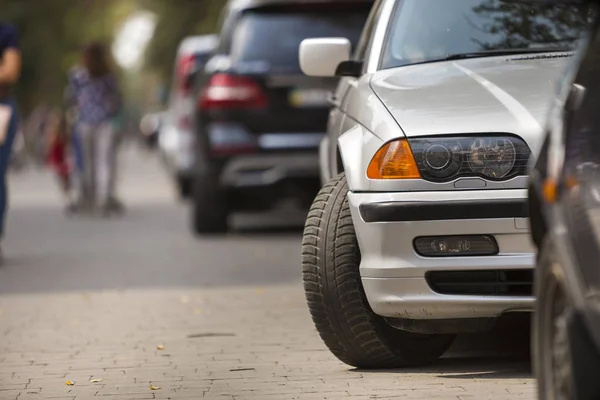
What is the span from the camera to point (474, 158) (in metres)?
6.12

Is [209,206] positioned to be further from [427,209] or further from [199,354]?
[427,209]

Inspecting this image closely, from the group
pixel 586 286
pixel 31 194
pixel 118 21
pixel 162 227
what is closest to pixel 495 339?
pixel 586 286

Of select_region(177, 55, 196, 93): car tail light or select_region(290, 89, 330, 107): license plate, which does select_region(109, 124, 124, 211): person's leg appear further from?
select_region(290, 89, 330, 107): license plate

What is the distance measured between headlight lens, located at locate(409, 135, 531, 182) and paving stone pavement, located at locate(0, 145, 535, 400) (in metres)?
0.81

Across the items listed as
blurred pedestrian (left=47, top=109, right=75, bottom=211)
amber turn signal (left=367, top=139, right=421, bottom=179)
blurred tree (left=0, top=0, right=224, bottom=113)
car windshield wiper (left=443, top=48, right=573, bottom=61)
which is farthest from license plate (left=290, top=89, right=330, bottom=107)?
blurred tree (left=0, top=0, right=224, bottom=113)

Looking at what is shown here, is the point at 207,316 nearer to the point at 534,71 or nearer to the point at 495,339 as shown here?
the point at 495,339

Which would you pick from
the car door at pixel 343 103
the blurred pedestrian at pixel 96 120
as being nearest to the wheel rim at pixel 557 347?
the car door at pixel 343 103

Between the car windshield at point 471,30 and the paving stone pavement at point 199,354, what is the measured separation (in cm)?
134

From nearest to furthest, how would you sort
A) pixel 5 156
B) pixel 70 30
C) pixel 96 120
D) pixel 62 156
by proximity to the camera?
1. pixel 5 156
2. pixel 96 120
3. pixel 62 156
4. pixel 70 30

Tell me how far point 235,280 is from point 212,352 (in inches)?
130

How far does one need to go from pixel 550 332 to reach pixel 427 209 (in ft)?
4.89

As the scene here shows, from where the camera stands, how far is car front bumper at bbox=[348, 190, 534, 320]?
19.8ft

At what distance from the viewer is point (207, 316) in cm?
878

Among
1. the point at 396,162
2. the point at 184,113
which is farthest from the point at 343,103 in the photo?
the point at 184,113
